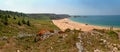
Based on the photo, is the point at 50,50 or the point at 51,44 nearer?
the point at 50,50

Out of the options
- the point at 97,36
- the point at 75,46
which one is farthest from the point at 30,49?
the point at 97,36

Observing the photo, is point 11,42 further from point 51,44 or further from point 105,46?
point 105,46

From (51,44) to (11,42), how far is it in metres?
6.79

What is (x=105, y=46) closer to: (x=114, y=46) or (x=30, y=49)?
(x=114, y=46)

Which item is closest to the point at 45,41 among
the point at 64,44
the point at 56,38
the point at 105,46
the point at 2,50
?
the point at 56,38

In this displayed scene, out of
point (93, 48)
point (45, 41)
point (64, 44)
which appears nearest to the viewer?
point (93, 48)

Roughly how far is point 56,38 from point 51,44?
2.62 m

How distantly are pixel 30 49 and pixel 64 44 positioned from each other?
15.6 feet

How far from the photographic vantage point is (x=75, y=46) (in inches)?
1065

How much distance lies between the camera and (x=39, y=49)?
27.7 metres

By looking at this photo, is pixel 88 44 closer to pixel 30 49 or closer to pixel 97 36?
pixel 97 36

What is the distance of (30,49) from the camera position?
2841 centimetres

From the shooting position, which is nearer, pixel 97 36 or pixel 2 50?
pixel 2 50

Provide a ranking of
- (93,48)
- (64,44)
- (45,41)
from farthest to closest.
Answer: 1. (45,41)
2. (64,44)
3. (93,48)
